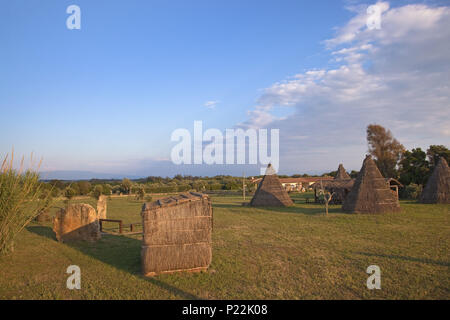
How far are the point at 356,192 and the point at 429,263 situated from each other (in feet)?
30.2

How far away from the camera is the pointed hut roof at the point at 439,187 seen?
17953 mm

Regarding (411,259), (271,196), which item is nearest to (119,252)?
(411,259)

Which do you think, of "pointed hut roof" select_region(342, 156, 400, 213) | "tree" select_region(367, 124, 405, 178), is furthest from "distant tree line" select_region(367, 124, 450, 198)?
"pointed hut roof" select_region(342, 156, 400, 213)

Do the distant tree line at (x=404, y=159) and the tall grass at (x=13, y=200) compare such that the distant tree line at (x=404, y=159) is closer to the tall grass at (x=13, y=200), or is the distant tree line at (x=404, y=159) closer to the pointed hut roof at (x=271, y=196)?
the pointed hut roof at (x=271, y=196)

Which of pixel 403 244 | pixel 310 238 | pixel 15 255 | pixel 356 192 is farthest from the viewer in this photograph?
pixel 356 192

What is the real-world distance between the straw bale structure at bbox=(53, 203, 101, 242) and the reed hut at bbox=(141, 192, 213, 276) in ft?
13.4

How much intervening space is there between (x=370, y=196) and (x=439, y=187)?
706 centimetres

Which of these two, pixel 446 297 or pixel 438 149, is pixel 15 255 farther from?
pixel 438 149

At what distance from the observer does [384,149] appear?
30.0 meters

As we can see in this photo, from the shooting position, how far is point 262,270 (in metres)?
6.24

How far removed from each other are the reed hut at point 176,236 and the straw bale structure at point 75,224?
4093 millimetres
